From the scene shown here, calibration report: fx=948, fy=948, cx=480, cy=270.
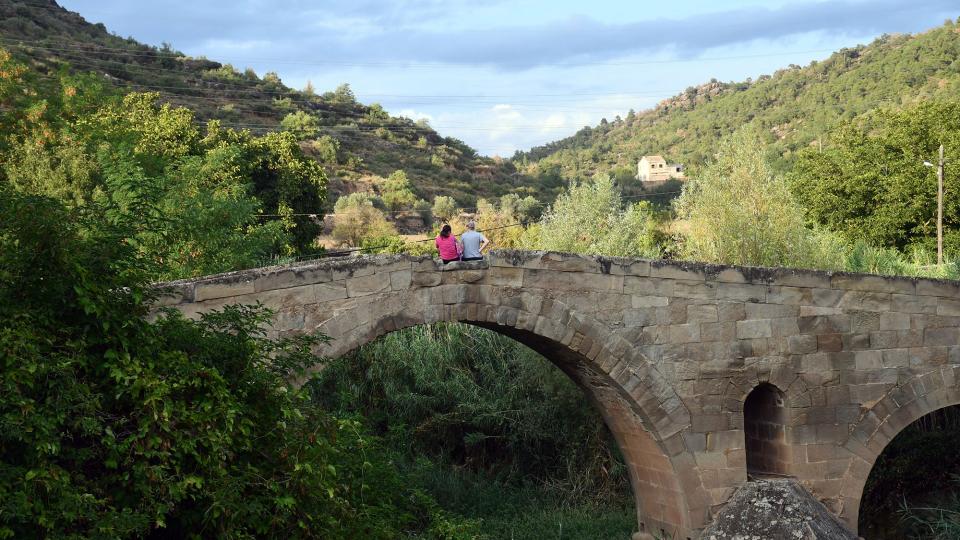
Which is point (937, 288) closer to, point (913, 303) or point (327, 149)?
point (913, 303)

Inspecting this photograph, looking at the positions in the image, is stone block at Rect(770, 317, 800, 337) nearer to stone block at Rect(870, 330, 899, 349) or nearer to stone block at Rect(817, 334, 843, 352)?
stone block at Rect(817, 334, 843, 352)

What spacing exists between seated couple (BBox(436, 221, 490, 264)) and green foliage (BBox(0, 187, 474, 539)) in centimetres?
338

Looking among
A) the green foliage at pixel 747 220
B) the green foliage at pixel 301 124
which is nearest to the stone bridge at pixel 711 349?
the green foliage at pixel 747 220

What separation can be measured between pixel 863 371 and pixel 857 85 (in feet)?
146

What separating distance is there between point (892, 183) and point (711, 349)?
21202 mm

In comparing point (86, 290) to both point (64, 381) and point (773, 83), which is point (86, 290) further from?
point (773, 83)

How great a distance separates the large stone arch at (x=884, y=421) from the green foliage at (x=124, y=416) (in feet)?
22.2

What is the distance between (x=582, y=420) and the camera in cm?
1529

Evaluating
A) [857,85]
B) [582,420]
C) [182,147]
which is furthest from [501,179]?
[582,420]

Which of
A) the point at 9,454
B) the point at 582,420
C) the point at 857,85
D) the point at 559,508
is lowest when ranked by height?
the point at 559,508

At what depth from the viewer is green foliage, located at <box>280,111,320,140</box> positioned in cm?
4500

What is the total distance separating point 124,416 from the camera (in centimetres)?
603

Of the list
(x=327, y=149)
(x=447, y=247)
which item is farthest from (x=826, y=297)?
(x=327, y=149)

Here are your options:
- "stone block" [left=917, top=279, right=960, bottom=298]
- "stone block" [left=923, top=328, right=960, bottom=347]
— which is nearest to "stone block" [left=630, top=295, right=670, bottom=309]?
"stone block" [left=917, top=279, right=960, bottom=298]
